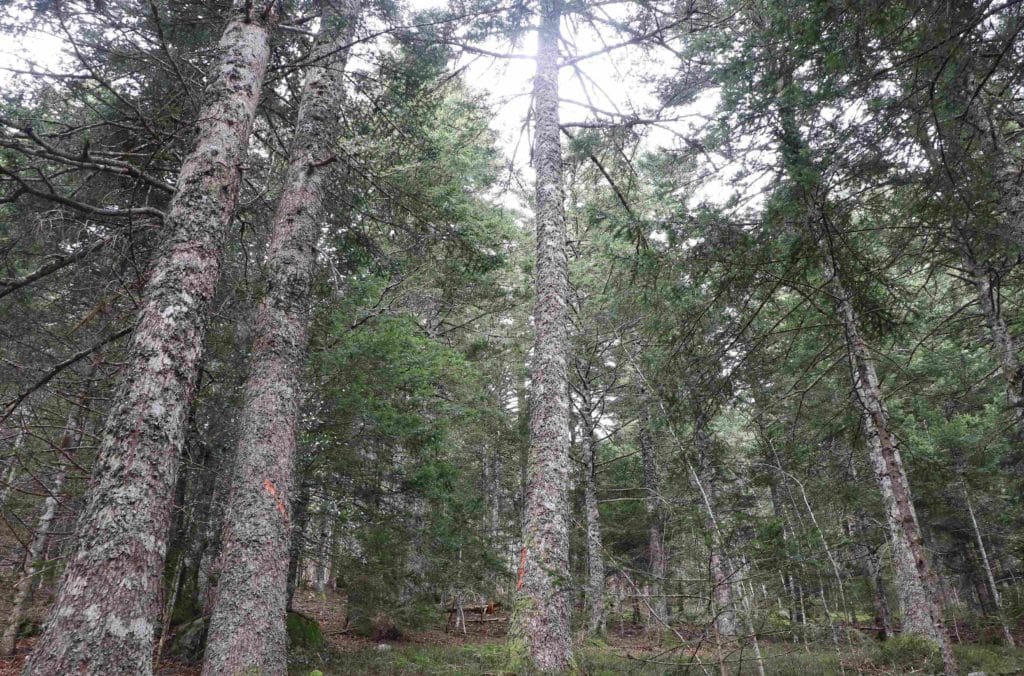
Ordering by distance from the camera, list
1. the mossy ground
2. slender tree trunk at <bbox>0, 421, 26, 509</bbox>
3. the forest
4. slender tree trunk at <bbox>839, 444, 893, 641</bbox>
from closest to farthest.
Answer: slender tree trunk at <bbox>0, 421, 26, 509</bbox> → the forest → the mossy ground → slender tree trunk at <bbox>839, 444, 893, 641</bbox>

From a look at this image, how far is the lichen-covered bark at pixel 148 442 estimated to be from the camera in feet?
9.60

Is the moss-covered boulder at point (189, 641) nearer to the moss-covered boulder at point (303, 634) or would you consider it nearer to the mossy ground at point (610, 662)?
the moss-covered boulder at point (303, 634)

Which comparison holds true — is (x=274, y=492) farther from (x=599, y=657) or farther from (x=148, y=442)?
(x=599, y=657)

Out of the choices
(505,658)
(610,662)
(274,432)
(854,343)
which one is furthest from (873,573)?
(274,432)

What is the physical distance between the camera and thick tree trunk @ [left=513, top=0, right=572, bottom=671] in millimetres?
5191

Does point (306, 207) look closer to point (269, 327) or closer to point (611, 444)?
point (269, 327)

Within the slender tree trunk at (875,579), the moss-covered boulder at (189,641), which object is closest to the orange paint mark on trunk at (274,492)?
the moss-covered boulder at (189,641)

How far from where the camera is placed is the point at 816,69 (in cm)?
565

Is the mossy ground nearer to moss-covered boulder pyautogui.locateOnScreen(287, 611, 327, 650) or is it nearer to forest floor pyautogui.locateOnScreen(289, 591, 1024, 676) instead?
forest floor pyautogui.locateOnScreen(289, 591, 1024, 676)

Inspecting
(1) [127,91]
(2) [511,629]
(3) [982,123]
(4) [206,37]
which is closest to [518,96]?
(4) [206,37]

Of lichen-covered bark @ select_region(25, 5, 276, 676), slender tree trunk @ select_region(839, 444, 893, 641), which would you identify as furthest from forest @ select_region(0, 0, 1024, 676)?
slender tree trunk @ select_region(839, 444, 893, 641)

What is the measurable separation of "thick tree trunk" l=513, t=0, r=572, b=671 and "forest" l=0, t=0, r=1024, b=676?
41 mm

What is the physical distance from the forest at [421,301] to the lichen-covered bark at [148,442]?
21mm

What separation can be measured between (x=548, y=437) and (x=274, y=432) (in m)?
3.07
